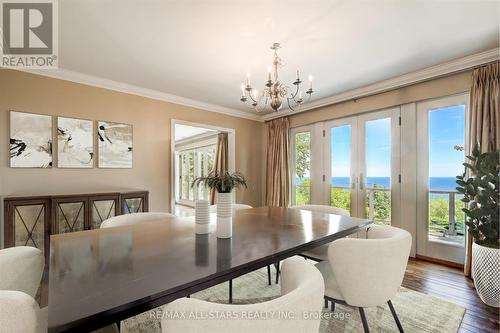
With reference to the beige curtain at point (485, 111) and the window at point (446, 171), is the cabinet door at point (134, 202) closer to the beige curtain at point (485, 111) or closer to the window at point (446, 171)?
the window at point (446, 171)

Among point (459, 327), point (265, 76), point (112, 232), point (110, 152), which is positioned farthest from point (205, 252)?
point (110, 152)

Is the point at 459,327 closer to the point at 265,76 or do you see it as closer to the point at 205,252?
the point at 205,252

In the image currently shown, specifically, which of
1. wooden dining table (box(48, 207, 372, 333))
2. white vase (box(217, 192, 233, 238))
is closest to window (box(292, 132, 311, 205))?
wooden dining table (box(48, 207, 372, 333))

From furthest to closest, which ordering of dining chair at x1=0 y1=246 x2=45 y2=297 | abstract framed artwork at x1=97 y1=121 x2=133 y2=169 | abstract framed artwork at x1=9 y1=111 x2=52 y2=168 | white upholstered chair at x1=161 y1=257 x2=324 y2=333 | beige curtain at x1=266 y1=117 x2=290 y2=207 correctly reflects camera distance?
beige curtain at x1=266 y1=117 x2=290 y2=207, abstract framed artwork at x1=97 y1=121 x2=133 y2=169, abstract framed artwork at x1=9 y1=111 x2=52 y2=168, dining chair at x1=0 y1=246 x2=45 y2=297, white upholstered chair at x1=161 y1=257 x2=324 y2=333

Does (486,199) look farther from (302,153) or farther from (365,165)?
(302,153)

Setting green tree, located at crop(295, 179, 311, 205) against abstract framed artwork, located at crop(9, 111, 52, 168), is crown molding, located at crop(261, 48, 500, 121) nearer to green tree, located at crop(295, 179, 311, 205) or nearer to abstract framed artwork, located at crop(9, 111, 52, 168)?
green tree, located at crop(295, 179, 311, 205)

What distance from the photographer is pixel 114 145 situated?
3.27 m

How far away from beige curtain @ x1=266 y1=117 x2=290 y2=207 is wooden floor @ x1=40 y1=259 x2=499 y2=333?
7.55 feet

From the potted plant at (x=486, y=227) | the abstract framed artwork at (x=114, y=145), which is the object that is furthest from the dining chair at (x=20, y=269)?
the potted plant at (x=486, y=227)

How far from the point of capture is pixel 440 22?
6.57 feet

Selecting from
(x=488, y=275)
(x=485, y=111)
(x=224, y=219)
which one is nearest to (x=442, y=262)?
(x=488, y=275)

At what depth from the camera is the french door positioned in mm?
3387

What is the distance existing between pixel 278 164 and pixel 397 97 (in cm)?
231

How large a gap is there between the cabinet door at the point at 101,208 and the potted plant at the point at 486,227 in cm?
393
